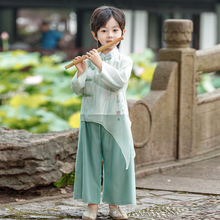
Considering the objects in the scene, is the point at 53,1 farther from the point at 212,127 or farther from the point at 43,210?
the point at 43,210

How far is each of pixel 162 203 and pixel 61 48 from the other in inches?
546

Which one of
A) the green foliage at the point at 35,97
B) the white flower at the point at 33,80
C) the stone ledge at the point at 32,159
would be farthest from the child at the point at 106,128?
the white flower at the point at 33,80

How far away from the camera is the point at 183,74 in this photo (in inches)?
262

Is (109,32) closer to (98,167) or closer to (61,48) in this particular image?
(98,167)

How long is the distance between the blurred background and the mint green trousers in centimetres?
106

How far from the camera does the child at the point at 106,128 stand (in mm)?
4246

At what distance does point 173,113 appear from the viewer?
6645mm

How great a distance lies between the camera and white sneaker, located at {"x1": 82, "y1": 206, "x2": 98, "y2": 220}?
431cm

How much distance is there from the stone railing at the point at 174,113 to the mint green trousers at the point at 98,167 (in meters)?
0.95

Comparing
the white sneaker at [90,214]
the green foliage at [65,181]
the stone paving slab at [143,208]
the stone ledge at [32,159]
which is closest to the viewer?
the white sneaker at [90,214]

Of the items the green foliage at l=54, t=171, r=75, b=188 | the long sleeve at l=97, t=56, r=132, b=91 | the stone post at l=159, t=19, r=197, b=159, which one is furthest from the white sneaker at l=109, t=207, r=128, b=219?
the stone post at l=159, t=19, r=197, b=159

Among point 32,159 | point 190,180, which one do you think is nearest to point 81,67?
point 32,159

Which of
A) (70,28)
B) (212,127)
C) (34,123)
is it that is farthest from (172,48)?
(70,28)

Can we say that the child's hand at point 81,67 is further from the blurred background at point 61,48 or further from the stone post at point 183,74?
the stone post at point 183,74
